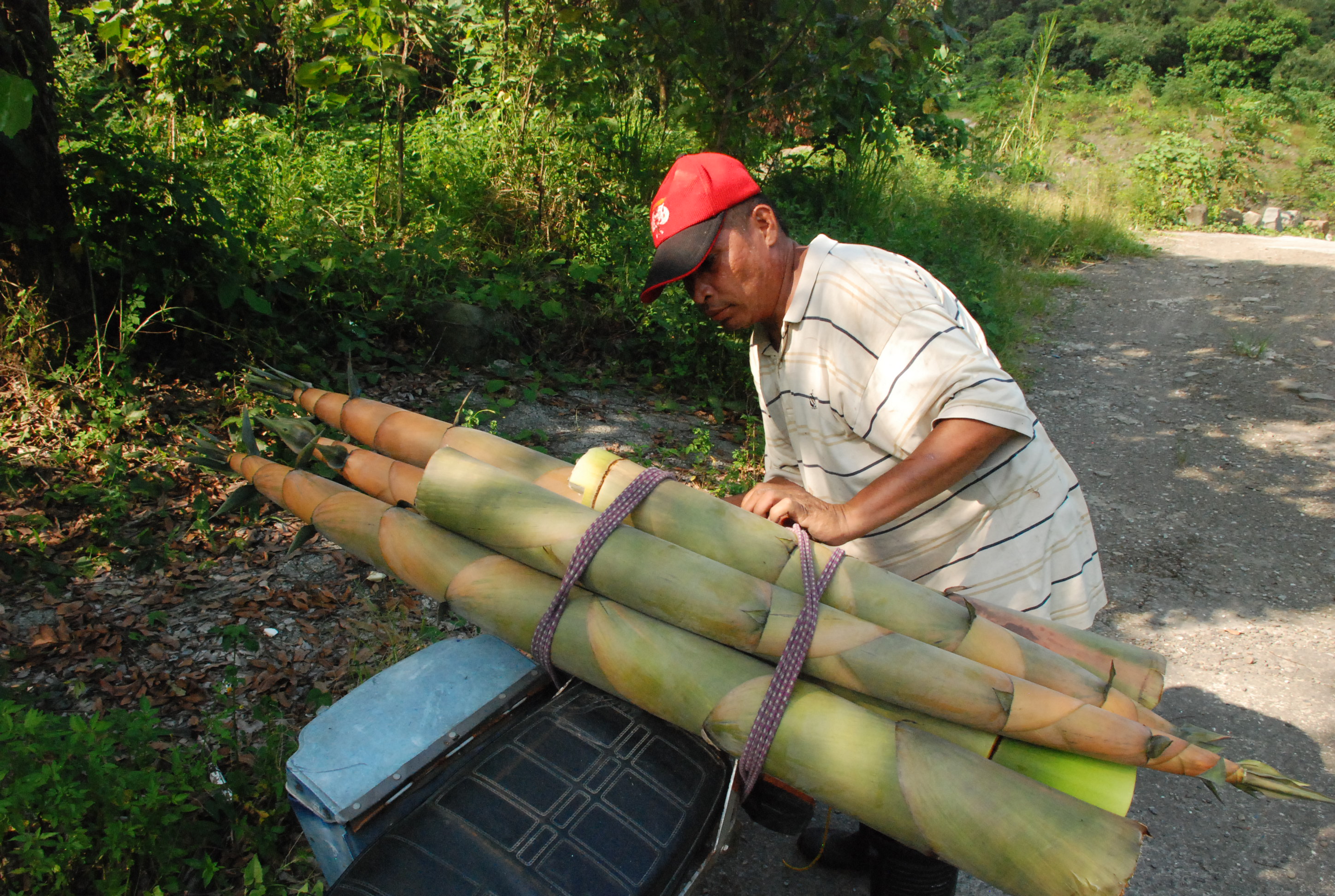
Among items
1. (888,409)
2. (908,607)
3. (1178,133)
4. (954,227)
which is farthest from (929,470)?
(1178,133)

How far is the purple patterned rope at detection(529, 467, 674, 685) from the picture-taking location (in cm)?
136

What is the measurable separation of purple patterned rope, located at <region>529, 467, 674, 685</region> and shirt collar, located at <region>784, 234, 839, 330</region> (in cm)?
62

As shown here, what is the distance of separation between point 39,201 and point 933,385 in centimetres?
376

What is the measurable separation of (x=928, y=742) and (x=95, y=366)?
393cm

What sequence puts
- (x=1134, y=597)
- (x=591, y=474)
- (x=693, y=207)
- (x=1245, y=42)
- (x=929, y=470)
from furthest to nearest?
(x=1245, y=42), (x=1134, y=597), (x=693, y=207), (x=929, y=470), (x=591, y=474)

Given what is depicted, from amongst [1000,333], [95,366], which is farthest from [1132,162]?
[95,366]

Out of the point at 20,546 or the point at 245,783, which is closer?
the point at 245,783

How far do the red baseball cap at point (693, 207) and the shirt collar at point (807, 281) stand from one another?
182mm

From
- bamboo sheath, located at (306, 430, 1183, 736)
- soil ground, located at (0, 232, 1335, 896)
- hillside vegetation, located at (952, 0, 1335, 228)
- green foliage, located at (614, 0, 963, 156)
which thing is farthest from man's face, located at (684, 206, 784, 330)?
hillside vegetation, located at (952, 0, 1335, 228)

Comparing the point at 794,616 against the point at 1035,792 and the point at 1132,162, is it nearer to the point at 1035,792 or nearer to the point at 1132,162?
the point at 1035,792

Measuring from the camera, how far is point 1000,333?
640cm

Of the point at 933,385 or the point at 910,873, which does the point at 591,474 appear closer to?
the point at 933,385

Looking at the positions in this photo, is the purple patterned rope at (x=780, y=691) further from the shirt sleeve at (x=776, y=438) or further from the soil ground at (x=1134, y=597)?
the shirt sleeve at (x=776, y=438)

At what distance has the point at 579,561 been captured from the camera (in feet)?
4.47
